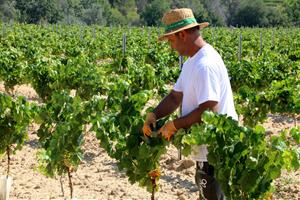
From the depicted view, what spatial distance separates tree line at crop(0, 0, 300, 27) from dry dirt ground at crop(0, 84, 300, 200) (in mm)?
54378

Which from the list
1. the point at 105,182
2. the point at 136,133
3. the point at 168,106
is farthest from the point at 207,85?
the point at 105,182

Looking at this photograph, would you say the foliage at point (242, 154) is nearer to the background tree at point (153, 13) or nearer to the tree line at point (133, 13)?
the tree line at point (133, 13)

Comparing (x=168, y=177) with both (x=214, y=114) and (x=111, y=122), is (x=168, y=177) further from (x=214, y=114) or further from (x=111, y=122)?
(x=214, y=114)

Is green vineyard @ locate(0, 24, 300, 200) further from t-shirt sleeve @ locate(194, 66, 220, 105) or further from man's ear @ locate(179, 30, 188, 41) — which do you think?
man's ear @ locate(179, 30, 188, 41)

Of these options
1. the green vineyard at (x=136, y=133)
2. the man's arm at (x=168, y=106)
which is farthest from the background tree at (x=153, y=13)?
the man's arm at (x=168, y=106)

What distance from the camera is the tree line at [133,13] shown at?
67.1 metres

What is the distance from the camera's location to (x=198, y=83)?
3609 millimetres

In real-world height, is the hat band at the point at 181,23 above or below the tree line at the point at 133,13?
above

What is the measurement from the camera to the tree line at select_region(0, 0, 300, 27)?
67.1 m

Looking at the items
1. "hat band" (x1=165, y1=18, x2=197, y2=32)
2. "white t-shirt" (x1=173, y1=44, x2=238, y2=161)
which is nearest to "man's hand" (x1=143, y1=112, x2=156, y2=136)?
"white t-shirt" (x1=173, y1=44, x2=238, y2=161)

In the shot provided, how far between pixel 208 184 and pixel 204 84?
2.44 feet

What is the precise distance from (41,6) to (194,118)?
6501 cm

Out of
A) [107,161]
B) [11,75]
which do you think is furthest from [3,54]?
[107,161]

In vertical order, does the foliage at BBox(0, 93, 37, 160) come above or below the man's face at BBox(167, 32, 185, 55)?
below
